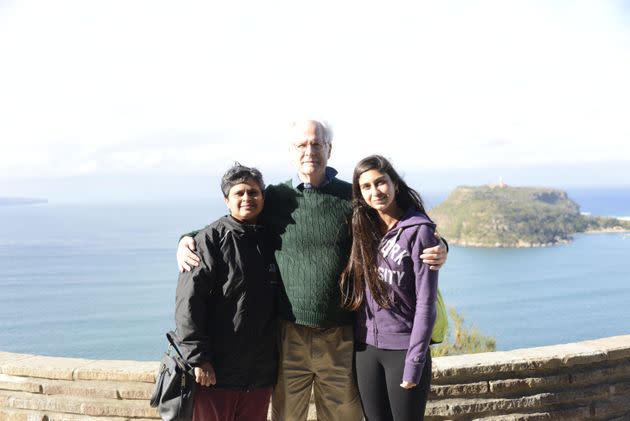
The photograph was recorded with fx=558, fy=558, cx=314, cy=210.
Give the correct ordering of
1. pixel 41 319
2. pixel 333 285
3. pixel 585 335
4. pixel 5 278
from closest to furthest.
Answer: pixel 333 285
pixel 585 335
pixel 41 319
pixel 5 278

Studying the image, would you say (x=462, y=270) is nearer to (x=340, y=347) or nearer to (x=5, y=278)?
(x=5, y=278)

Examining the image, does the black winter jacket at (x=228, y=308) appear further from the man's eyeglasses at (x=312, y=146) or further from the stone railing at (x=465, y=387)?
the stone railing at (x=465, y=387)

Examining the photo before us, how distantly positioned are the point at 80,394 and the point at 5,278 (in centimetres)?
6530

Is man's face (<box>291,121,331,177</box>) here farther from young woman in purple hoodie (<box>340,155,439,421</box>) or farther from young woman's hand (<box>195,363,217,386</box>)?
young woman's hand (<box>195,363,217,386</box>)

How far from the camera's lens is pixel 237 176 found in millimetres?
2217

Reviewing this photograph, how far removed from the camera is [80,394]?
2.80m

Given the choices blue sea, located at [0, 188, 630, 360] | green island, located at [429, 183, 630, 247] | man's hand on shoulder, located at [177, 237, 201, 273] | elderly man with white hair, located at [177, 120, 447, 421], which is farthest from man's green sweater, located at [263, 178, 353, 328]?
green island, located at [429, 183, 630, 247]

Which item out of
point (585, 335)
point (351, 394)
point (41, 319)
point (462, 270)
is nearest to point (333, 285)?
point (351, 394)

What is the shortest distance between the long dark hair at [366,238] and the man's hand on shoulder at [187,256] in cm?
59

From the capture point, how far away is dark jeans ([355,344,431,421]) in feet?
6.91

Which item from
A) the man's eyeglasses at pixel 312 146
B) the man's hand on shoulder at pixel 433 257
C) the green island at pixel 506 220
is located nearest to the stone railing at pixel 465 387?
the man's hand on shoulder at pixel 433 257

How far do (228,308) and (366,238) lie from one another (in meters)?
0.60

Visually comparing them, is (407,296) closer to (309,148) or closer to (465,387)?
(309,148)

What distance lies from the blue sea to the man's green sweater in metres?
21.1
